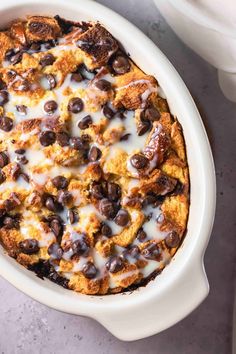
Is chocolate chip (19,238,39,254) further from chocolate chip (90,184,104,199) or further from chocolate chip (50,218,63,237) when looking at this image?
chocolate chip (90,184,104,199)

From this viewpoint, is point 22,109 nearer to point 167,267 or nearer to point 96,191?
point 96,191

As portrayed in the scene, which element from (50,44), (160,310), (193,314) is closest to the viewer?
(160,310)

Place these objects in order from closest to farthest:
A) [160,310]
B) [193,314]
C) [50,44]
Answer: [160,310] < [50,44] < [193,314]

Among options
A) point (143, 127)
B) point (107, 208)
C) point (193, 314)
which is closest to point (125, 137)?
point (143, 127)

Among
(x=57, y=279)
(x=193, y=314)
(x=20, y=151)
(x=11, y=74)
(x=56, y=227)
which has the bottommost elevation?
(x=193, y=314)

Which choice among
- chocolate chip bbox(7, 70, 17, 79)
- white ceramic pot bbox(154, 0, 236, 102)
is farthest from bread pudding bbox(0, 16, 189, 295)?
white ceramic pot bbox(154, 0, 236, 102)

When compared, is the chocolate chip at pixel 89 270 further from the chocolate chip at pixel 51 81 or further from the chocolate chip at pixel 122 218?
the chocolate chip at pixel 51 81
